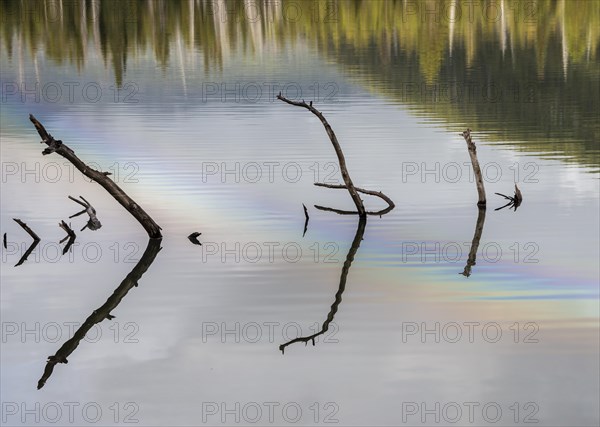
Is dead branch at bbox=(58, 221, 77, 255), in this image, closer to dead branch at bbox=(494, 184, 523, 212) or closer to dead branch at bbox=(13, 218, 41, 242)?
dead branch at bbox=(13, 218, 41, 242)

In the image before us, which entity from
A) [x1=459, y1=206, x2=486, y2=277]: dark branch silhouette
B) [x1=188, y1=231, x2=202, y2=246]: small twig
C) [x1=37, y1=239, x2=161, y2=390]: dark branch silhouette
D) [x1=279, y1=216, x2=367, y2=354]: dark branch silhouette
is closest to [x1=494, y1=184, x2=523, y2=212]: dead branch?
[x1=459, y1=206, x2=486, y2=277]: dark branch silhouette

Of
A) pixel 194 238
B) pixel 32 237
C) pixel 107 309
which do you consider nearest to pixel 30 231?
pixel 32 237

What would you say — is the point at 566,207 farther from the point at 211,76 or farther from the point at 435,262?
the point at 211,76

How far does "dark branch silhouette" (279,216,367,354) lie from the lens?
18.4m

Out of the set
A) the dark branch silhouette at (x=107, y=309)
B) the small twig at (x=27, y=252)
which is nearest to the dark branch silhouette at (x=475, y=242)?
the dark branch silhouette at (x=107, y=309)

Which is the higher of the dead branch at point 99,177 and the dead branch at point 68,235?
the dead branch at point 99,177

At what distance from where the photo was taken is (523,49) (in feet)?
386

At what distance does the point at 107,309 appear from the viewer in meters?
20.3

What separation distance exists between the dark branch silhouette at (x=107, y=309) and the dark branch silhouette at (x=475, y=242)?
476 cm

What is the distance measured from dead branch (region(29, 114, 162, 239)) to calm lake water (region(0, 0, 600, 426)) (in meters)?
0.46

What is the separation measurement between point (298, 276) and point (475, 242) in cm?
381

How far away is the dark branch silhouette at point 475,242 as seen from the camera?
22469 millimetres

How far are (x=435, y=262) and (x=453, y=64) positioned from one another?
90.0m

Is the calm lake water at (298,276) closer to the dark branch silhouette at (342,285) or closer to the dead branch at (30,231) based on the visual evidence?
the dark branch silhouette at (342,285)
